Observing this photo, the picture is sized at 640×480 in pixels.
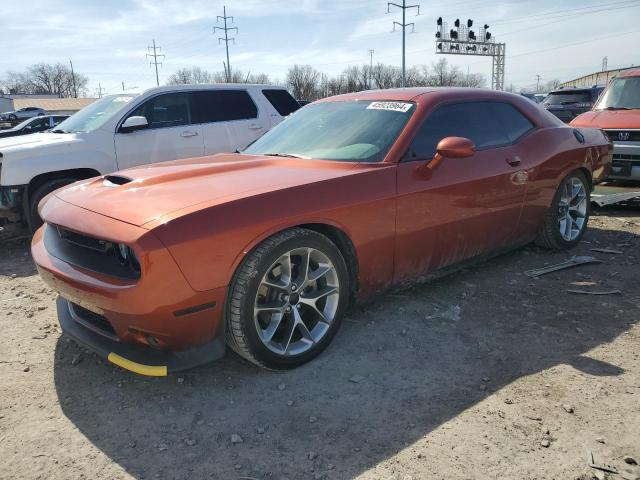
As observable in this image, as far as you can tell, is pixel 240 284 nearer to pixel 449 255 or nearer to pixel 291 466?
pixel 291 466

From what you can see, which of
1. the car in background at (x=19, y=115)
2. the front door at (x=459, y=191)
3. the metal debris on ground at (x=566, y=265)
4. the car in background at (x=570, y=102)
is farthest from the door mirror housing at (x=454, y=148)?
the car in background at (x=19, y=115)

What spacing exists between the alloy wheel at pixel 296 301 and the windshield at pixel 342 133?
79 centimetres

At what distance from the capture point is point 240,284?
8.39ft

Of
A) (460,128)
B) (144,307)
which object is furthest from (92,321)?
(460,128)

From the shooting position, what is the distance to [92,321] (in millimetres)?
2818

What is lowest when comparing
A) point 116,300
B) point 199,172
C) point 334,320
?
point 334,320

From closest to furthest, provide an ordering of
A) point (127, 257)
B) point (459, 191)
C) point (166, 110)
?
point (127, 257) < point (459, 191) < point (166, 110)

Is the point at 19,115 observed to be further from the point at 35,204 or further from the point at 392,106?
the point at 392,106

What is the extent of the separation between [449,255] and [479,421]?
1.48 m

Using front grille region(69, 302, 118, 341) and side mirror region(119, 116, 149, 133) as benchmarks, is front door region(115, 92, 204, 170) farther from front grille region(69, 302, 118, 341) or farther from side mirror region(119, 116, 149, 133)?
front grille region(69, 302, 118, 341)

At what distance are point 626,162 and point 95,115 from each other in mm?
7051

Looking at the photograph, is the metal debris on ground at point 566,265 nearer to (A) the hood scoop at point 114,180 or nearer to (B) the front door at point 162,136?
(A) the hood scoop at point 114,180

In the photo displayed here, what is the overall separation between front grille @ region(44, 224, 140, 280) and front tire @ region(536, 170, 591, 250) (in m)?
3.68

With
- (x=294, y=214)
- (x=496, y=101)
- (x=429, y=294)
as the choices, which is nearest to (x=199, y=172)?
(x=294, y=214)
